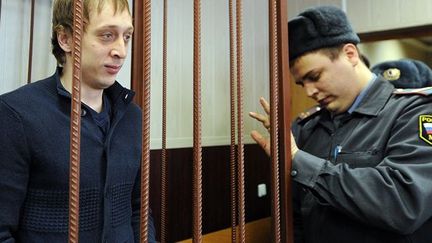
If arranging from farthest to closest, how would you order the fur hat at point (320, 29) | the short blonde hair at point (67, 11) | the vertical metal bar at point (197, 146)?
the fur hat at point (320, 29), the short blonde hair at point (67, 11), the vertical metal bar at point (197, 146)

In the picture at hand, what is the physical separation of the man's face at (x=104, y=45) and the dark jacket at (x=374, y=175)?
450mm

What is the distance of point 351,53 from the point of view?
1.07 m

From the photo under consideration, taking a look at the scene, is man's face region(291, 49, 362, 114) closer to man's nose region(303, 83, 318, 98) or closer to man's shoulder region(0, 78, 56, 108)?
man's nose region(303, 83, 318, 98)

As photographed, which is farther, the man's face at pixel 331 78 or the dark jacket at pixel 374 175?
the man's face at pixel 331 78

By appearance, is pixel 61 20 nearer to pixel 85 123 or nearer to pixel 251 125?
pixel 85 123

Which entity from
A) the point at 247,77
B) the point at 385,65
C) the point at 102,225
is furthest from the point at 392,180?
the point at 247,77

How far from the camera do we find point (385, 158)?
87 centimetres

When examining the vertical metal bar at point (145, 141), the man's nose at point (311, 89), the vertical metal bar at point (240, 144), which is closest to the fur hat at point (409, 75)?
the man's nose at point (311, 89)

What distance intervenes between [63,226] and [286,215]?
0.46 meters

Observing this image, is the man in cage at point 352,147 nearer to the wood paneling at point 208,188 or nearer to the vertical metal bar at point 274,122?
the vertical metal bar at point 274,122

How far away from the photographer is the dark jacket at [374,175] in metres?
0.79

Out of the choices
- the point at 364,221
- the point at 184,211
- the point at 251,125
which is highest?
the point at 251,125

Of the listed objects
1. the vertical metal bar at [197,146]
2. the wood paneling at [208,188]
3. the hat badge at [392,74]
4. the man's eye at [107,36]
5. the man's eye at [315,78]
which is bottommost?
the wood paneling at [208,188]

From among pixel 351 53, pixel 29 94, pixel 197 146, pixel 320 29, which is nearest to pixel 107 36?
pixel 29 94
